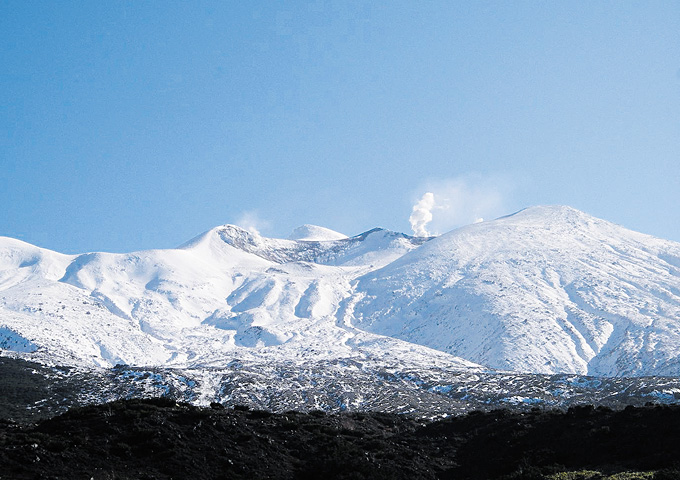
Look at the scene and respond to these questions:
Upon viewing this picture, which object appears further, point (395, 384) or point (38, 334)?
point (38, 334)

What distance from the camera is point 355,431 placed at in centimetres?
5078

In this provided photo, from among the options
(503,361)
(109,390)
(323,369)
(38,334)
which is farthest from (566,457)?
(38,334)

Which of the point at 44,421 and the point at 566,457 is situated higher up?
the point at 44,421

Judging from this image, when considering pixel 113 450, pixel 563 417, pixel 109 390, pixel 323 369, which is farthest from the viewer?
pixel 323 369

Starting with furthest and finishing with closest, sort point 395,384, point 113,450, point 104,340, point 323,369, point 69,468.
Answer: point 104,340 → point 323,369 → point 395,384 → point 113,450 → point 69,468

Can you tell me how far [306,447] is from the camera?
43219 millimetres

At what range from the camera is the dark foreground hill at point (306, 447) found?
113ft

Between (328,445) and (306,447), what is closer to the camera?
(306,447)

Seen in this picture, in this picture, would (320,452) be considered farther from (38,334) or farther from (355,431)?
(38,334)

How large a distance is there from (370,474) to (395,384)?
103m

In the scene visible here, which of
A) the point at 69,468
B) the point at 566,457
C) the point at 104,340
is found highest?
the point at 104,340

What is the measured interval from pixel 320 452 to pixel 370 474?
5.87 metres

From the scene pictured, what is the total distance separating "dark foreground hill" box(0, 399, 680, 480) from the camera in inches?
1358

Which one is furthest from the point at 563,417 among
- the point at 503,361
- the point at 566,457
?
the point at 503,361
